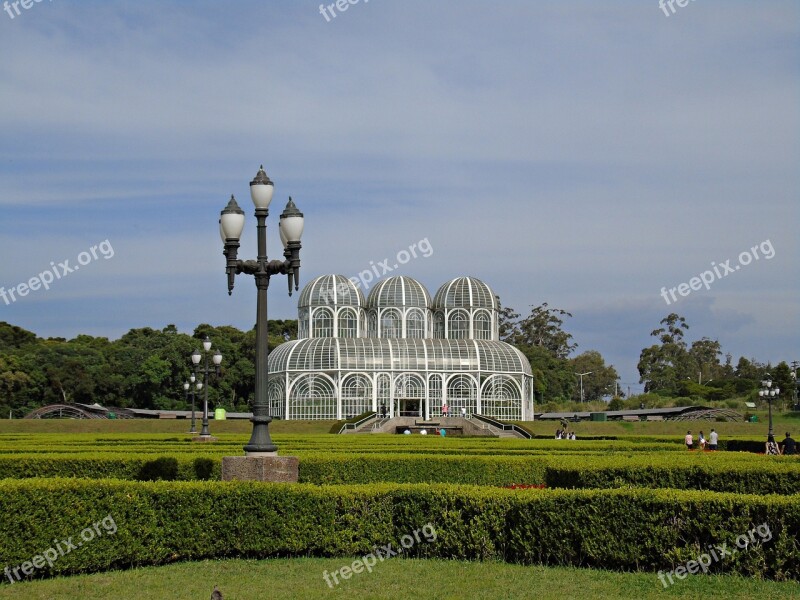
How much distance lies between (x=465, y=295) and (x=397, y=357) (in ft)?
27.0

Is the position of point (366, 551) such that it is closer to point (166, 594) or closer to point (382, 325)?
point (166, 594)

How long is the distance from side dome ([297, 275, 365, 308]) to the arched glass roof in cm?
386

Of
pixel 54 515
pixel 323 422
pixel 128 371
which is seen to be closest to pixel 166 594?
pixel 54 515

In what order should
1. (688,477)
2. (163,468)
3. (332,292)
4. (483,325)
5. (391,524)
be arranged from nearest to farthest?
(391,524), (688,477), (163,468), (332,292), (483,325)

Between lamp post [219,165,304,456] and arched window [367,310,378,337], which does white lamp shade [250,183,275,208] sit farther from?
arched window [367,310,378,337]

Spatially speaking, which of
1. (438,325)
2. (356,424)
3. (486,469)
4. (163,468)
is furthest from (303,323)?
(163,468)

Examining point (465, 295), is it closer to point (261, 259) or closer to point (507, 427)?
point (507, 427)

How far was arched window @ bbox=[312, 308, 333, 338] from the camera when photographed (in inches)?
2603

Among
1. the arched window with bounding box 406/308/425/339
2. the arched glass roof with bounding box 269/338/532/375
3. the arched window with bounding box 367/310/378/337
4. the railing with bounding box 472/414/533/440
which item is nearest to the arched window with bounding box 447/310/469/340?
the arched window with bounding box 406/308/425/339

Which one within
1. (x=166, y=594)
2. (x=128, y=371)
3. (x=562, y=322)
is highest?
(x=562, y=322)

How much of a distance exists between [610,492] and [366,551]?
127 inches

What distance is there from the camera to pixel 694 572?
10688 mm

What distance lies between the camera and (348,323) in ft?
218

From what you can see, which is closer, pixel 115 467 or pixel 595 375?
pixel 115 467
